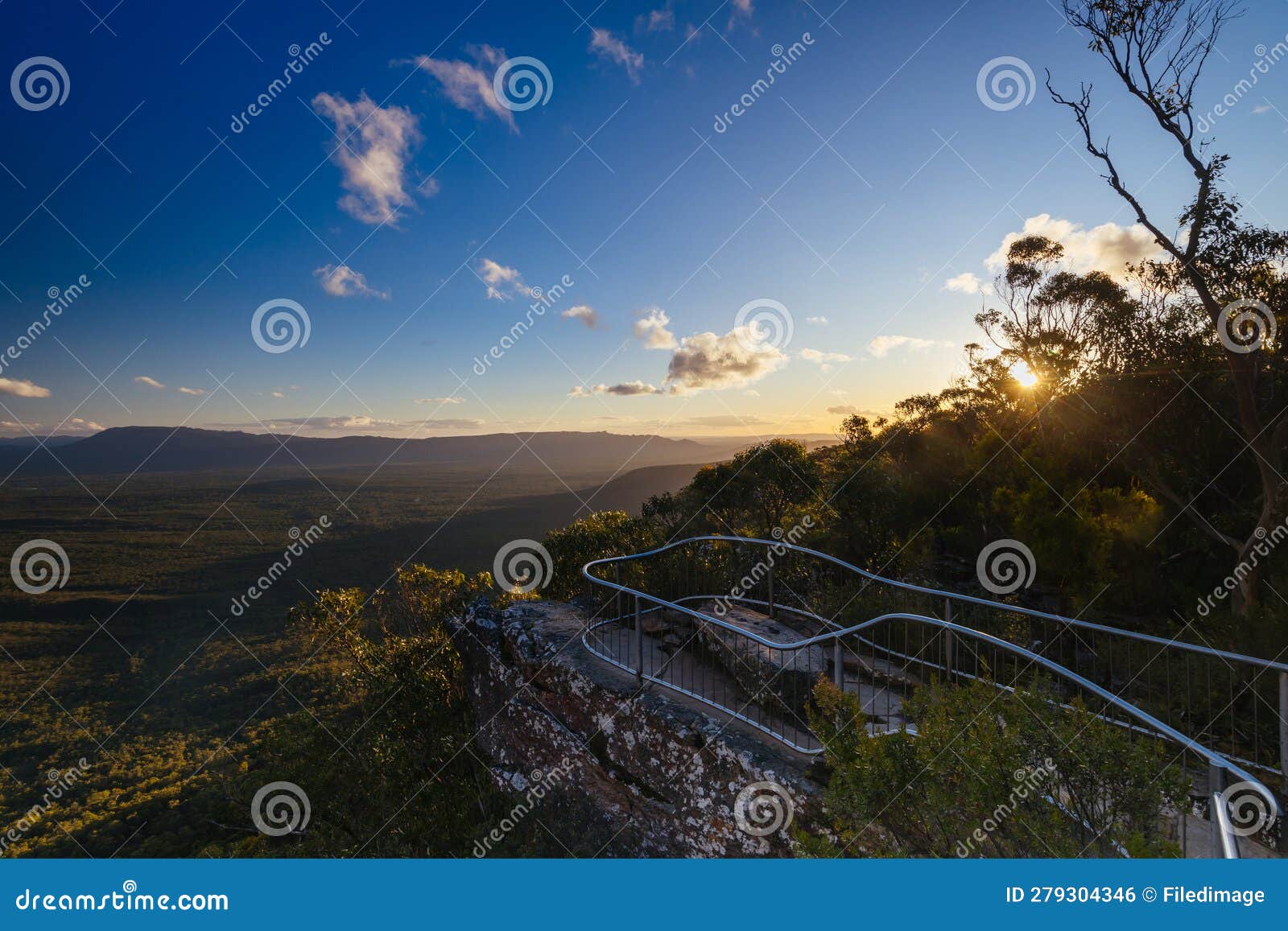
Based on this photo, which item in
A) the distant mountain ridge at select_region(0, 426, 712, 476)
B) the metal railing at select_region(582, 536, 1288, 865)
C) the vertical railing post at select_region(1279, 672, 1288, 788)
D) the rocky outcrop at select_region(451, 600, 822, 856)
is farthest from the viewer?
the distant mountain ridge at select_region(0, 426, 712, 476)

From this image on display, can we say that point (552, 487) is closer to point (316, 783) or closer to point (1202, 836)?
point (316, 783)

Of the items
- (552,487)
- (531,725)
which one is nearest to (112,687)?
(531,725)

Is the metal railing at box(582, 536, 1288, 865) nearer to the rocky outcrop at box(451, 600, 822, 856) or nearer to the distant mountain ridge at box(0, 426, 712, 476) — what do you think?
the rocky outcrop at box(451, 600, 822, 856)

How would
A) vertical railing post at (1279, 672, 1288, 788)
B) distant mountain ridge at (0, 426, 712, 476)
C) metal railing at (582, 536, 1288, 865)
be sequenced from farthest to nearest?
distant mountain ridge at (0, 426, 712, 476) → metal railing at (582, 536, 1288, 865) → vertical railing post at (1279, 672, 1288, 788)

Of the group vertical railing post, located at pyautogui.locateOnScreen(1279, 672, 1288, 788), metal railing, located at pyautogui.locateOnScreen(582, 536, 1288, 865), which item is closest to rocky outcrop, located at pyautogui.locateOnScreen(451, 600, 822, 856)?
metal railing, located at pyautogui.locateOnScreen(582, 536, 1288, 865)

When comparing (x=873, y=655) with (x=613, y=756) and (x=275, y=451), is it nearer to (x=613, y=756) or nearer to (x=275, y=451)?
(x=613, y=756)
